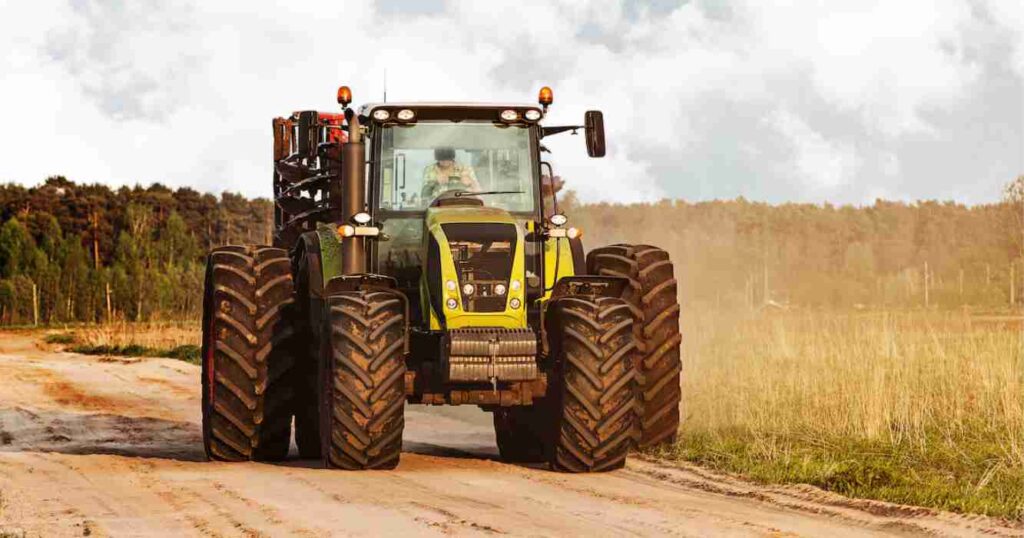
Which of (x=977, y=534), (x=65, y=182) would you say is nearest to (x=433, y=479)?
(x=977, y=534)

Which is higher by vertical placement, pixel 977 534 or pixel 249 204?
pixel 249 204

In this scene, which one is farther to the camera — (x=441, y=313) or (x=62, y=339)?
(x=62, y=339)

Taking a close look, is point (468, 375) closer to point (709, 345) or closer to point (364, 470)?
point (364, 470)

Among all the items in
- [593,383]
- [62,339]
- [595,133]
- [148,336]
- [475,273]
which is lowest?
[62,339]

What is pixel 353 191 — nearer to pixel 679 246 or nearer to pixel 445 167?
pixel 445 167

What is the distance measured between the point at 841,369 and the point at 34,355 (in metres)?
28.9

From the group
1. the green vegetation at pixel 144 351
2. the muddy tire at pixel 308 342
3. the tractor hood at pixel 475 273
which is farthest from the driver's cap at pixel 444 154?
the green vegetation at pixel 144 351

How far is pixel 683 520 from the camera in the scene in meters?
9.29

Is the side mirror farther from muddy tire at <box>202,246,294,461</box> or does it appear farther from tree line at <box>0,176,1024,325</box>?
tree line at <box>0,176,1024,325</box>

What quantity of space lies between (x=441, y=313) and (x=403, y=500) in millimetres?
2258

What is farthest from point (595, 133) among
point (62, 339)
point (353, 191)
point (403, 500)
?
point (62, 339)

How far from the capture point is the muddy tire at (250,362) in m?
13.1

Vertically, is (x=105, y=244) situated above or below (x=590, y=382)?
above

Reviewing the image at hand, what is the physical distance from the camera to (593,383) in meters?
11.7
